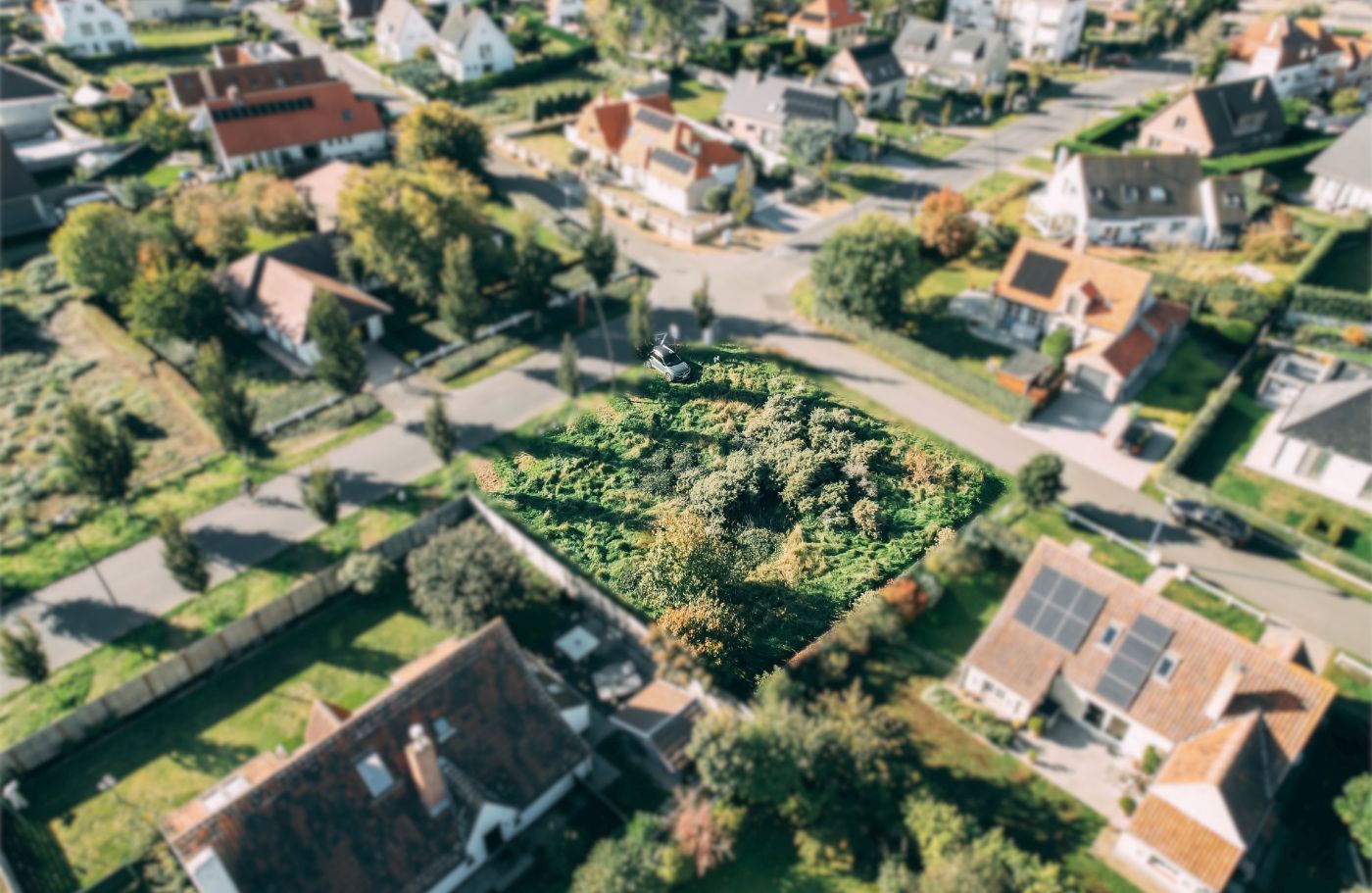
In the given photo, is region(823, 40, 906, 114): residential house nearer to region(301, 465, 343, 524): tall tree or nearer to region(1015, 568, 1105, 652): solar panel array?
region(1015, 568, 1105, 652): solar panel array

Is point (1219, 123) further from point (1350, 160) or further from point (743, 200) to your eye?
point (743, 200)

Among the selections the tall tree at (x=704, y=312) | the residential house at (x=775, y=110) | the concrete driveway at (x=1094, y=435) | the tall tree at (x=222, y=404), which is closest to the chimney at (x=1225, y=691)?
the concrete driveway at (x=1094, y=435)

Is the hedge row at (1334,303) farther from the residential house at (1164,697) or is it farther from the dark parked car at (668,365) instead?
the dark parked car at (668,365)

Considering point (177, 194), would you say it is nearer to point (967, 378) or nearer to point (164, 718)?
point (164, 718)

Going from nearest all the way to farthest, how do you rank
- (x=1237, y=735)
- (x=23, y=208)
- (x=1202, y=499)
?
(x=1237, y=735) < (x=1202, y=499) < (x=23, y=208)

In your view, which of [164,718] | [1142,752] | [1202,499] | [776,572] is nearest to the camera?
[776,572]

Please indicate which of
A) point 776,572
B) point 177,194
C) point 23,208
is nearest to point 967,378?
point 776,572

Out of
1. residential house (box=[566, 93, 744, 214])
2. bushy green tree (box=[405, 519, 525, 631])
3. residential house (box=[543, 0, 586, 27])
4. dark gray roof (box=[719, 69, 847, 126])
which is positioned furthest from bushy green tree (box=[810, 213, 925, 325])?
residential house (box=[543, 0, 586, 27])
